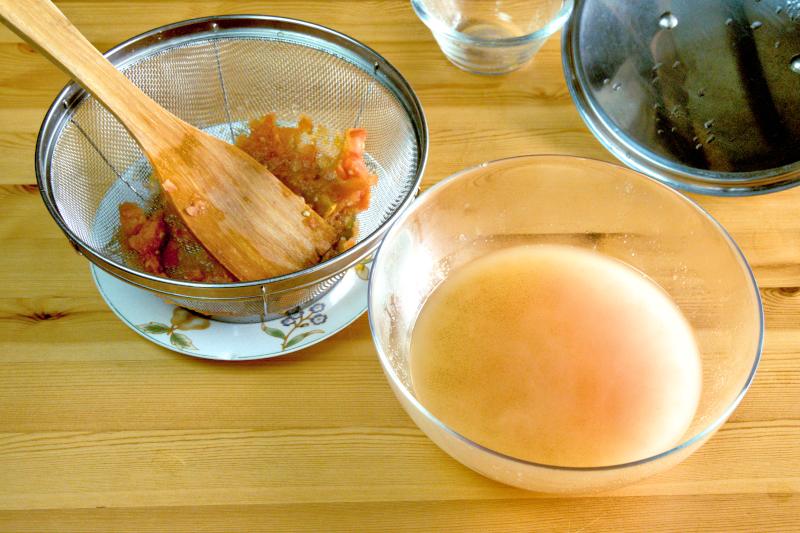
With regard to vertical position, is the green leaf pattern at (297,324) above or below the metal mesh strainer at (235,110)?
below

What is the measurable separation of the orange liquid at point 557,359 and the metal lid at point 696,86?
1.03ft

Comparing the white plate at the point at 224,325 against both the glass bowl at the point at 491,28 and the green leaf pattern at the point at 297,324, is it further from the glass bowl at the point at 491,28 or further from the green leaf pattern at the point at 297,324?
the glass bowl at the point at 491,28

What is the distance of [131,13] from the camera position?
158 cm

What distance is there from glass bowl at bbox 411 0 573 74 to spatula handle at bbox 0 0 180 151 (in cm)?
55

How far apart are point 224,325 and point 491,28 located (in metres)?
0.80

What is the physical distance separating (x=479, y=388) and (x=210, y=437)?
360 mm

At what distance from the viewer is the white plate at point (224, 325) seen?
3.52ft

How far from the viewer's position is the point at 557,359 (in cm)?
94

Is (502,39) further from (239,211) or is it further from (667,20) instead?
(239,211)

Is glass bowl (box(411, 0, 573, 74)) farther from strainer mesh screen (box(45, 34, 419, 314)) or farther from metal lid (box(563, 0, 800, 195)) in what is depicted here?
strainer mesh screen (box(45, 34, 419, 314))

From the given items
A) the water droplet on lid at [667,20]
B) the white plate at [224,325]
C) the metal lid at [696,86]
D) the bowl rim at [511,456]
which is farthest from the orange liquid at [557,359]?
the water droplet on lid at [667,20]

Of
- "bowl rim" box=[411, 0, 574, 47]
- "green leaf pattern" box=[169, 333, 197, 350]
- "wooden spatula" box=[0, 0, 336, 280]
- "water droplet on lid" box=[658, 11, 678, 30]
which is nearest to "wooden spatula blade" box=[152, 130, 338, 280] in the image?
"wooden spatula" box=[0, 0, 336, 280]

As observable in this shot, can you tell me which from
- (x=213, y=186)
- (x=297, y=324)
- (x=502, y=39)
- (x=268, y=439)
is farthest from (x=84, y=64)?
(x=502, y=39)

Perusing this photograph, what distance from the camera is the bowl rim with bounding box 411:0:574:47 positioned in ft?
4.39
